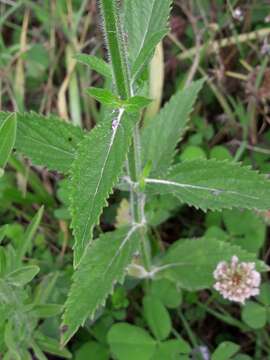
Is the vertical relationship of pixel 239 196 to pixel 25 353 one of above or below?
above

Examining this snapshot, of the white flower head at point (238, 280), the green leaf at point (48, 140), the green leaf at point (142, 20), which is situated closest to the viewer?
the green leaf at point (142, 20)

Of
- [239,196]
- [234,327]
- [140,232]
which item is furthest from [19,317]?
[234,327]

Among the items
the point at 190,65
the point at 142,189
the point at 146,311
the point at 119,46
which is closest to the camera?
the point at 119,46

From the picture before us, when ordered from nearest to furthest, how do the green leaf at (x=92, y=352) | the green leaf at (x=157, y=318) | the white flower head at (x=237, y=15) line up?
1. the green leaf at (x=157, y=318)
2. the green leaf at (x=92, y=352)
3. the white flower head at (x=237, y=15)

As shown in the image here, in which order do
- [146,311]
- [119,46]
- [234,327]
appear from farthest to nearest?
[234,327], [146,311], [119,46]

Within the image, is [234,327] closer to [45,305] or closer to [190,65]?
[45,305]

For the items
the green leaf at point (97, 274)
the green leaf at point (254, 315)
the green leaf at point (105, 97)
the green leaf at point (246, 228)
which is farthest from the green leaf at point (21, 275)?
the green leaf at point (246, 228)

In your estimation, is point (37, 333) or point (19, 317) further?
point (37, 333)

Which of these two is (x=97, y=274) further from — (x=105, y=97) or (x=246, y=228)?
(x=246, y=228)

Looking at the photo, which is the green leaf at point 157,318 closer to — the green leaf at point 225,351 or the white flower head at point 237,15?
the green leaf at point 225,351
